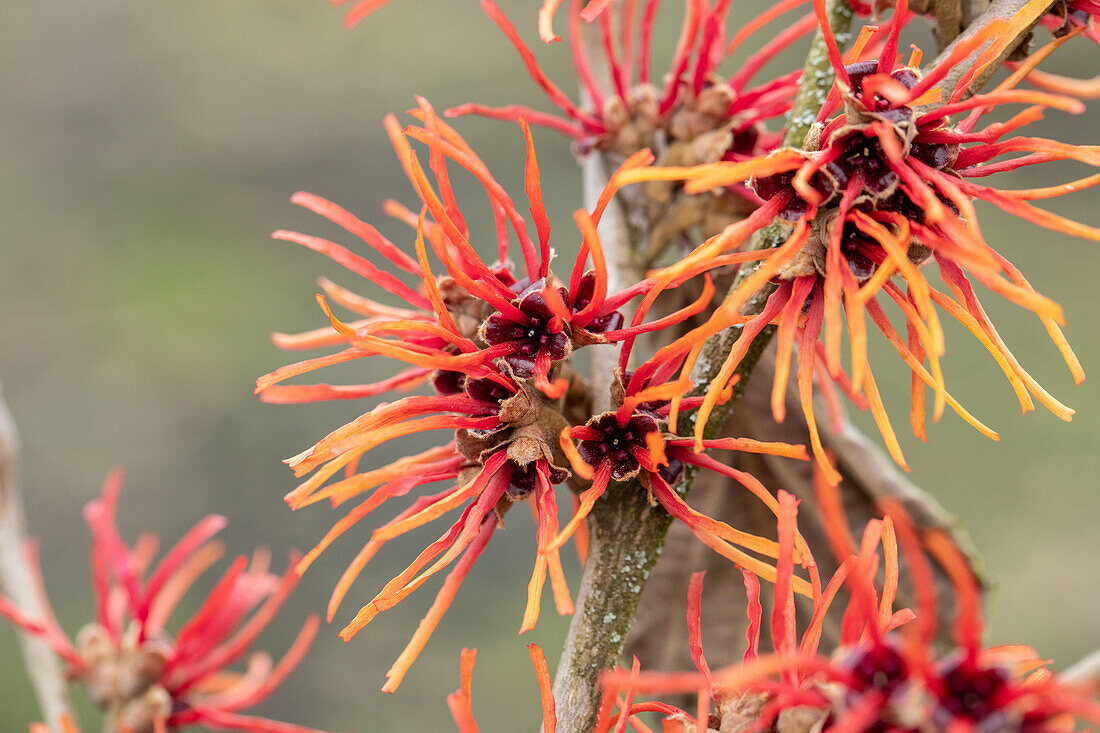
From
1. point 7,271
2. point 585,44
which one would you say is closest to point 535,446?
point 585,44

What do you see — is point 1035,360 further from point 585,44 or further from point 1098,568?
point 585,44

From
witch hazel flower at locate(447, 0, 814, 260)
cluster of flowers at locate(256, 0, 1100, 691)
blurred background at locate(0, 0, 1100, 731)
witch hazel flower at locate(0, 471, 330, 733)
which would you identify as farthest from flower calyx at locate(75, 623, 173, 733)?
blurred background at locate(0, 0, 1100, 731)

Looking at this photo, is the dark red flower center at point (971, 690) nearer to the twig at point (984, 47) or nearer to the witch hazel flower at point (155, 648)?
the twig at point (984, 47)

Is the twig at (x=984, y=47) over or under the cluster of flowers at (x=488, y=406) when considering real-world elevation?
over

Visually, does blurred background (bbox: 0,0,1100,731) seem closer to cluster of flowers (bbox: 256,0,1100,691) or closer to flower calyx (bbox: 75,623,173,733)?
flower calyx (bbox: 75,623,173,733)

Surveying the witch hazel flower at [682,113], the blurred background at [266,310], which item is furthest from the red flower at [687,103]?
the blurred background at [266,310]
